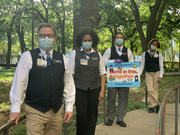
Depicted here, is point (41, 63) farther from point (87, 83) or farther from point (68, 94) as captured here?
point (87, 83)

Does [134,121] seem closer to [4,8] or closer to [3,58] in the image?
[4,8]

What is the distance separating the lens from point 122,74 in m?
4.93

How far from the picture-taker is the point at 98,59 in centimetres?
386

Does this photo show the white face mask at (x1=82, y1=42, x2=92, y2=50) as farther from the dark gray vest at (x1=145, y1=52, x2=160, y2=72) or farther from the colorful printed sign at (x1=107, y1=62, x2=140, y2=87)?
the dark gray vest at (x1=145, y1=52, x2=160, y2=72)

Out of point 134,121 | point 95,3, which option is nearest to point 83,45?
point 134,121

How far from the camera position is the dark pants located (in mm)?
→ 3758

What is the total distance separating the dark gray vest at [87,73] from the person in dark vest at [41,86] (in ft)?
3.66

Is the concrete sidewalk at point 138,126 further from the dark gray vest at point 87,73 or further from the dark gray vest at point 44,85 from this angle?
the dark gray vest at point 44,85

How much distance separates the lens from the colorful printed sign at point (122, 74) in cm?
487

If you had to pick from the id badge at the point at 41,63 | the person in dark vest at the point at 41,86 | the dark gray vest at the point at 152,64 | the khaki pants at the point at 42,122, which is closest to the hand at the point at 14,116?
the person in dark vest at the point at 41,86

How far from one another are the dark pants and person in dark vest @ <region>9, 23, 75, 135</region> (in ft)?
3.64

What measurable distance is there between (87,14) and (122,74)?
7.89 ft

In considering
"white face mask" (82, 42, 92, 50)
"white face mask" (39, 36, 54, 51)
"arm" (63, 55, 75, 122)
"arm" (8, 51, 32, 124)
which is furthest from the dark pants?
"arm" (8, 51, 32, 124)

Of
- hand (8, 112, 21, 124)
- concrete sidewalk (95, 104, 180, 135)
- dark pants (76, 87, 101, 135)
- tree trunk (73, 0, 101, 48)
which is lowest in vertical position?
concrete sidewalk (95, 104, 180, 135)
